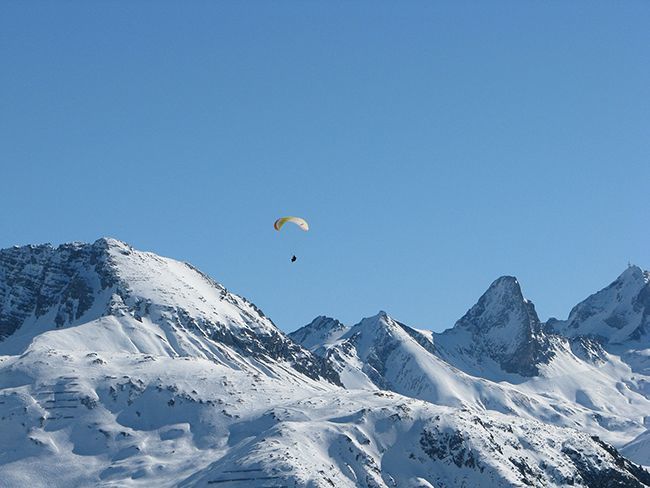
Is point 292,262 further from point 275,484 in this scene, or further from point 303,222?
point 275,484

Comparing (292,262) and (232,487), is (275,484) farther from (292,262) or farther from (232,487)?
(292,262)

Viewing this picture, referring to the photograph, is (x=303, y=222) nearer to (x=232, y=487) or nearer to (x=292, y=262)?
(x=292, y=262)

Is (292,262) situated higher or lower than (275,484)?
higher

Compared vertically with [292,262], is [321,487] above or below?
below

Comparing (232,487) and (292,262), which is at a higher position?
(292,262)

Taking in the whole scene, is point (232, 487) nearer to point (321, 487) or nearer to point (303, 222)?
point (321, 487)

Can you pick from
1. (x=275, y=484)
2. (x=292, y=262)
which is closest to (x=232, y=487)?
(x=275, y=484)

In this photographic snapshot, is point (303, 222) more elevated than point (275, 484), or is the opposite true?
point (303, 222)

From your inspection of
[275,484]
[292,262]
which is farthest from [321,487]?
[292,262]
